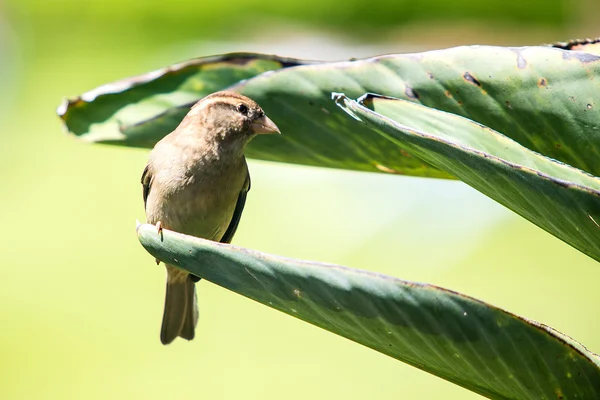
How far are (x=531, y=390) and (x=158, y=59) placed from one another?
292 cm

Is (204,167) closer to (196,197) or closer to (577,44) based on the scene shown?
(196,197)

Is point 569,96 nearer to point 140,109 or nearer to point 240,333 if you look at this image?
point 140,109

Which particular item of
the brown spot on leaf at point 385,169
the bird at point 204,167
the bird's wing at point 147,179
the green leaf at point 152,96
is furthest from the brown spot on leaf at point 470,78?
the bird's wing at point 147,179

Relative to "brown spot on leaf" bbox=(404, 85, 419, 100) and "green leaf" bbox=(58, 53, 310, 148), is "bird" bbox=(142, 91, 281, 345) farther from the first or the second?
"brown spot on leaf" bbox=(404, 85, 419, 100)

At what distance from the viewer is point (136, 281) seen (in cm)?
286

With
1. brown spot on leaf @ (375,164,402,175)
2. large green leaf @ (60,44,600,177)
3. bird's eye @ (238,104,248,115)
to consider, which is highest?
bird's eye @ (238,104,248,115)

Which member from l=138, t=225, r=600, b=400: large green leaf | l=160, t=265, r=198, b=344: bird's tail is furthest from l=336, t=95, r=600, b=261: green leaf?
l=160, t=265, r=198, b=344: bird's tail

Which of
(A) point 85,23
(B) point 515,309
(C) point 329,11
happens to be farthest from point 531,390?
(A) point 85,23

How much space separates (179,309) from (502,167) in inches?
51.7

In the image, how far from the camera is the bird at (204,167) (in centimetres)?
163

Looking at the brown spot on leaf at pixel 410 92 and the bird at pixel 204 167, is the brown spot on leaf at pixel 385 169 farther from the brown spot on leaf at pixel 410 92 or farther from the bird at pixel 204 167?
the bird at pixel 204 167

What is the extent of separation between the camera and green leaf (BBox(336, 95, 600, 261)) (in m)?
0.73

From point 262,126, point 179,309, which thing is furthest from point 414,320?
point 179,309

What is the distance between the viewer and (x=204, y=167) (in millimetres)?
1629
